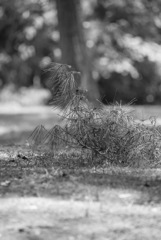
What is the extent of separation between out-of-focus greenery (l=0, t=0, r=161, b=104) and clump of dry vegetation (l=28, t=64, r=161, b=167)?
741 inches

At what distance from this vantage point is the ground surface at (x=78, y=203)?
4480 mm

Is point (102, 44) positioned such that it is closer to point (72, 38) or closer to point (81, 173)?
point (72, 38)

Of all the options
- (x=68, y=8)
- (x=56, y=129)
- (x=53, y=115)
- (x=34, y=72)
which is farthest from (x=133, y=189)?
(x=34, y=72)

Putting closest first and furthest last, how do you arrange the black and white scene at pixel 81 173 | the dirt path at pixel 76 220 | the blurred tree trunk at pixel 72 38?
1. the dirt path at pixel 76 220
2. the black and white scene at pixel 81 173
3. the blurred tree trunk at pixel 72 38

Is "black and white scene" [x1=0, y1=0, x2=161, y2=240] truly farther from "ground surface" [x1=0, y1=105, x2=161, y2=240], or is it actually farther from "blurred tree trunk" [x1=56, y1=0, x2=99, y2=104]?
"blurred tree trunk" [x1=56, y1=0, x2=99, y2=104]

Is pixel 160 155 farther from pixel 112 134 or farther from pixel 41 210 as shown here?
pixel 41 210

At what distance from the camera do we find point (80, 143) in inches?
281

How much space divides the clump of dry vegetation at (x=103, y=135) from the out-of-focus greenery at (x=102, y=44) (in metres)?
18.8

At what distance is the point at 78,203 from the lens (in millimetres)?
5047

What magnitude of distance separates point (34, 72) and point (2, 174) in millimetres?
21892

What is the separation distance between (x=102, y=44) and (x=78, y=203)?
72.3 feet

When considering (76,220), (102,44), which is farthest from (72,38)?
(76,220)

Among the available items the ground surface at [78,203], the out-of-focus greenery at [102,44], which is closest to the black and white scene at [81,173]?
the ground surface at [78,203]

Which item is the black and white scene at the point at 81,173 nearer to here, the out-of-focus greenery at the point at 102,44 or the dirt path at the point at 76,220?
the dirt path at the point at 76,220
